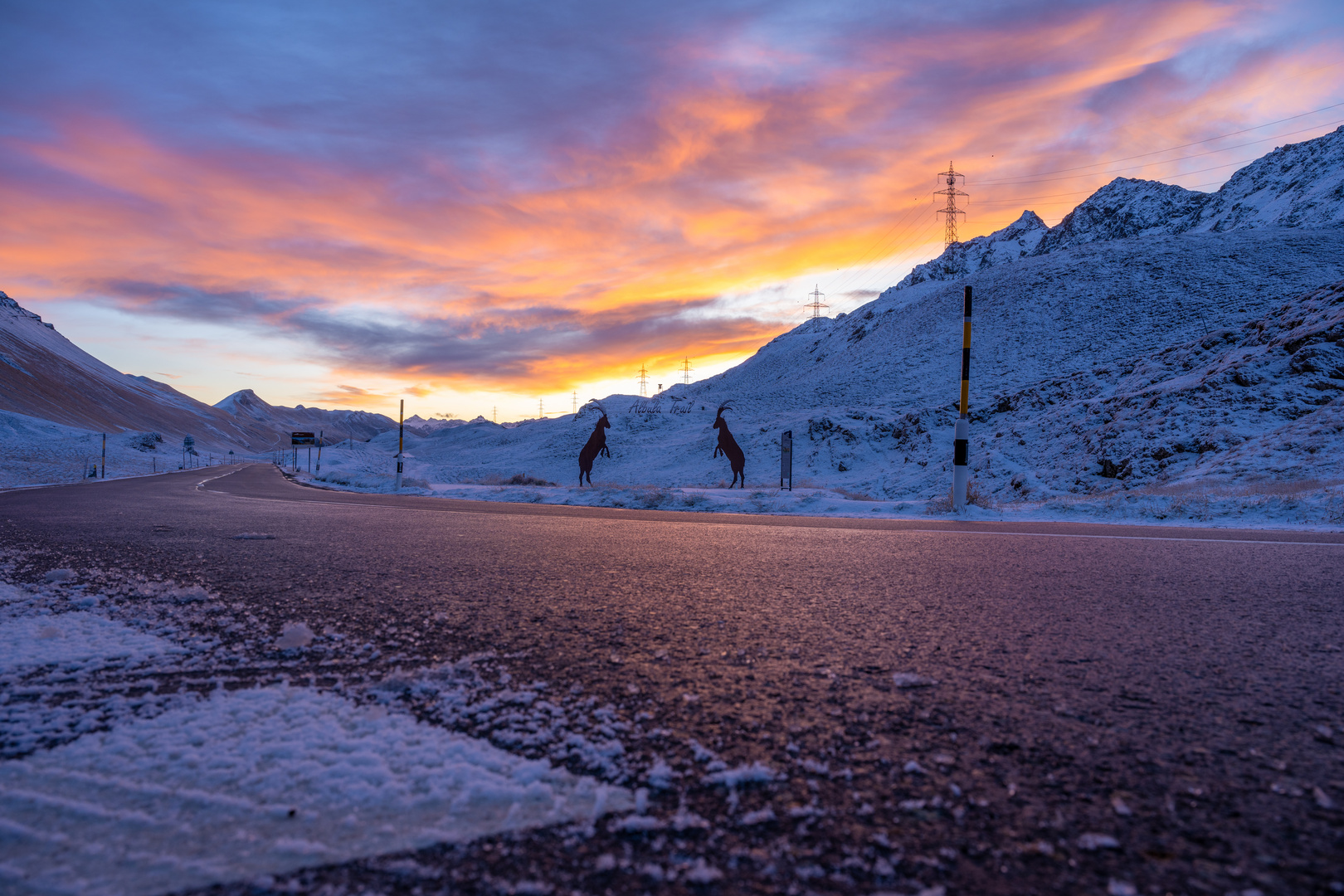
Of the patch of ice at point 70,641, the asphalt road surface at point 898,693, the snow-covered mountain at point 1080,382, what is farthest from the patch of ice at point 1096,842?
the snow-covered mountain at point 1080,382

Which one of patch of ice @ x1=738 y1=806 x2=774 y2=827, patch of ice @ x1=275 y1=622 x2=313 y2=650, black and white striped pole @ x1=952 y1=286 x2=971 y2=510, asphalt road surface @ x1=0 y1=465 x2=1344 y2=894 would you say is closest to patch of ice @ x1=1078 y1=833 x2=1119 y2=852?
asphalt road surface @ x1=0 y1=465 x2=1344 y2=894

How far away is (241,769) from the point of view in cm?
139

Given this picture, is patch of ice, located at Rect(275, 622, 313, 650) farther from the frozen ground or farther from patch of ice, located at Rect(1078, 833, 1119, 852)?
patch of ice, located at Rect(1078, 833, 1119, 852)

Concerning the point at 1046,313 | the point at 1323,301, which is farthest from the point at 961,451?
the point at 1046,313

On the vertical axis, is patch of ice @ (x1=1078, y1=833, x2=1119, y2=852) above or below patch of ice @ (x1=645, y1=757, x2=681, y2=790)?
above

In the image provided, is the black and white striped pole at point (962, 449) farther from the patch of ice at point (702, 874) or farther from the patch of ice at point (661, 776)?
the patch of ice at point (702, 874)

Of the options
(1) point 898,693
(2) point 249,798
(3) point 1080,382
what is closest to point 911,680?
(1) point 898,693

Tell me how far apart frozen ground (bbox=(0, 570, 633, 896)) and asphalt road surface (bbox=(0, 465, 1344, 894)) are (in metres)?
0.09

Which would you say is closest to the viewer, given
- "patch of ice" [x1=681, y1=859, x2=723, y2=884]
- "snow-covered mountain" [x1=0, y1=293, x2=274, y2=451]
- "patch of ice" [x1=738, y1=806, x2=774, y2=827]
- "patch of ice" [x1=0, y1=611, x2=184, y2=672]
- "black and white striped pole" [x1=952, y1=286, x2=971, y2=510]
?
"patch of ice" [x1=681, y1=859, x2=723, y2=884]

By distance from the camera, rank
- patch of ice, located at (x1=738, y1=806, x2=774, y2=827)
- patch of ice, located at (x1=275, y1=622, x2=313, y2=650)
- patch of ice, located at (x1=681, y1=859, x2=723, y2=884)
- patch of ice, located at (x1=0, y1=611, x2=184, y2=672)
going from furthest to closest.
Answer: patch of ice, located at (x1=275, y1=622, x2=313, y2=650) < patch of ice, located at (x1=0, y1=611, x2=184, y2=672) < patch of ice, located at (x1=738, y1=806, x2=774, y2=827) < patch of ice, located at (x1=681, y1=859, x2=723, y2=884)

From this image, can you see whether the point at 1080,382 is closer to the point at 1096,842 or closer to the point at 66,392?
the point at 1096,842

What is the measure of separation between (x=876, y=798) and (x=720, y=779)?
303mm

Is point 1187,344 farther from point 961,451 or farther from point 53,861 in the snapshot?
point 53,861

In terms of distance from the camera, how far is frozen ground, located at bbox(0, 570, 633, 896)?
1107 mm
